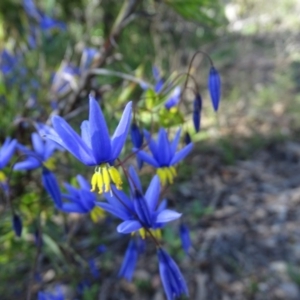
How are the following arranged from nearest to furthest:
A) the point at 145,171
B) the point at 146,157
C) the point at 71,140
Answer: the point at 71,140 → the point at 146,157 → the point at 145,171

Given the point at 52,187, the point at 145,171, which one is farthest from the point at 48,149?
the point at 145,171

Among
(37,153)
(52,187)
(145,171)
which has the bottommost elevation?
(145,171)

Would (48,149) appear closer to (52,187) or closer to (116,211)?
(52,187)

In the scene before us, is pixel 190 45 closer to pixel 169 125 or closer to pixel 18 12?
pixel 18 12

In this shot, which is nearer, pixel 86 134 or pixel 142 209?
pixel 86 134

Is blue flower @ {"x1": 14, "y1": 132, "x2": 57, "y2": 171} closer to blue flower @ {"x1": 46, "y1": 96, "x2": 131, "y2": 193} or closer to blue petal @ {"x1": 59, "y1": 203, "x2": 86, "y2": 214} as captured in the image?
blue petal @ {"x1": 59, "y1": 203, "x2": 86, "y2": 214}

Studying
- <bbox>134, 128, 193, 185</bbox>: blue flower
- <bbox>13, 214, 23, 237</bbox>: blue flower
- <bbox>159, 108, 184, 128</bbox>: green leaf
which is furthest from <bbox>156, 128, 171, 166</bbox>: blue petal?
<bbox>13, 214, 23, 237</bbox>: blue flower

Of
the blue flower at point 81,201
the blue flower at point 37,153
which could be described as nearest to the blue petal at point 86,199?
the blue flower at point 81,201
